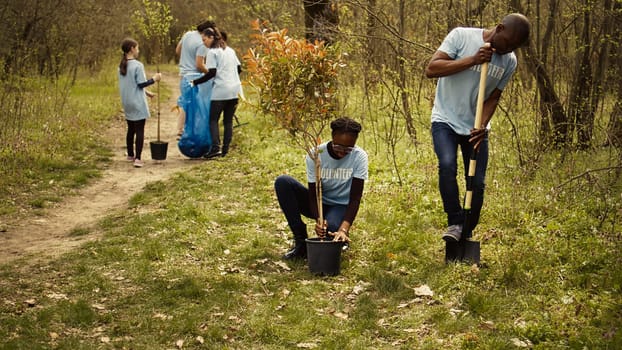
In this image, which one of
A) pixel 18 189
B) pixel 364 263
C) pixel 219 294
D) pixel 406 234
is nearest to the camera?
pixel 219 294

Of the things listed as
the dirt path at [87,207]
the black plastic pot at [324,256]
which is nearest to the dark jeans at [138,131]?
the dirt path at [87,207]

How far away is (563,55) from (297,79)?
5.44 meters

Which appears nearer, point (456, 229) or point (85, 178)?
point (456, 229)

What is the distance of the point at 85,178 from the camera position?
10.9 metres

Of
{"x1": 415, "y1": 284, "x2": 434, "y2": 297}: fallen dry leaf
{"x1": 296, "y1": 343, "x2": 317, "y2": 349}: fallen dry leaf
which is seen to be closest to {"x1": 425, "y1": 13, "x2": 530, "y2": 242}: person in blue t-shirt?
{"x1": 415, "y1": 284, "x2": 434, "y2": 297}: fallen dry leaf

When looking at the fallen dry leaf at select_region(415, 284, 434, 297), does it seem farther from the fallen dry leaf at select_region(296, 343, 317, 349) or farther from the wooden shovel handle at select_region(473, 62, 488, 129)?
the wooden shovel handle at select_region(473, 62, 488, 129)

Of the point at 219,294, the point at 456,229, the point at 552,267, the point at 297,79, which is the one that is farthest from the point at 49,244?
the point at 552,267

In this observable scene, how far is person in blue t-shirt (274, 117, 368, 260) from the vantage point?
6461 millimetres

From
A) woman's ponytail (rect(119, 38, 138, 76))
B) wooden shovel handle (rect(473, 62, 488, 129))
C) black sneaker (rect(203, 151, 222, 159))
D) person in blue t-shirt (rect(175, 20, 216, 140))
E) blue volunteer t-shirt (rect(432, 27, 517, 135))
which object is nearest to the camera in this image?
wooden shovel handle (rect(473, 62, 488, 129))

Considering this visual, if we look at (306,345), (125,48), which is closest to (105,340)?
(306,345)

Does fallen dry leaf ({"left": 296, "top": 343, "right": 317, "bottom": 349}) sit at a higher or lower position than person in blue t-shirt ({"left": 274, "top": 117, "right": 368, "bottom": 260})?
lower

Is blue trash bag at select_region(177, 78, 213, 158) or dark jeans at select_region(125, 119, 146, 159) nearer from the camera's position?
dark jeans at select_region(125, 119, 146, 159)

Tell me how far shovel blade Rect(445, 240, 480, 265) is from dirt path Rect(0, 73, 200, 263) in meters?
3.65

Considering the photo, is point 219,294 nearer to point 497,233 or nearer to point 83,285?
point 83,285
